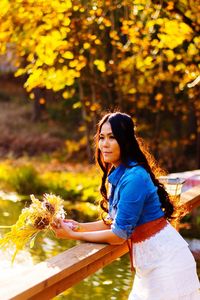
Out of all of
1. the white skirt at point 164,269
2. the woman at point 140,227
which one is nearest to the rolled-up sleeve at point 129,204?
the woman at point 140,227

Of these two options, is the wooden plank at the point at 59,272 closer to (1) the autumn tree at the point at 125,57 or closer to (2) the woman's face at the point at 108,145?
(2) the woman's face at the point at 108,145

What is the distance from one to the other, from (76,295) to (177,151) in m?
10.2

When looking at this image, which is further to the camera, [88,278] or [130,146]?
[88,278]

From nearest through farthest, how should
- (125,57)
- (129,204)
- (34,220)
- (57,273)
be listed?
1. (57,273)
2. (129,204)
3. (34,220)
4. (125,57)

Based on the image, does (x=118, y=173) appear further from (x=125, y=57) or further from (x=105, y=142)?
(x=125, y=57)

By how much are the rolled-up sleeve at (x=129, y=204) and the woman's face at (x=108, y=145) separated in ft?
0.60

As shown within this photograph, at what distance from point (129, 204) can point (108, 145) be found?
34 centimetres

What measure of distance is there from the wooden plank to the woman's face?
43cm

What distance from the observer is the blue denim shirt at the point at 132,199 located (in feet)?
9.23

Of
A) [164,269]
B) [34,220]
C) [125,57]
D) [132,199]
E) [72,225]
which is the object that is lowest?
[125,57]

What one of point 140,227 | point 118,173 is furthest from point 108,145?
point 140,227

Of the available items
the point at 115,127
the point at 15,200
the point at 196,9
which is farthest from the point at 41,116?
the point at 115,127

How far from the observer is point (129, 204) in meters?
2.80

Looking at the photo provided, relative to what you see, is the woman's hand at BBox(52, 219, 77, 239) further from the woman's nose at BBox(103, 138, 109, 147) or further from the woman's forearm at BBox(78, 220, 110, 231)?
the woman's nose at BBox(103, 138, 109, 147)
